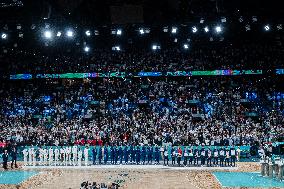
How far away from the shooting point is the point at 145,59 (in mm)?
37719

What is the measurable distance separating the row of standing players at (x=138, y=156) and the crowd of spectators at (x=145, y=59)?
554 inches

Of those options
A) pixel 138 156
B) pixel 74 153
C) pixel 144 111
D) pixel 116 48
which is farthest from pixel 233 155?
pixel 116 48

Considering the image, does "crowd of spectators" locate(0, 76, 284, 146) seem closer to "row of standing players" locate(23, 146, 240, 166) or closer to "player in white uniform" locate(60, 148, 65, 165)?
"player in white uniform" locate(60, 148, 65, 165)

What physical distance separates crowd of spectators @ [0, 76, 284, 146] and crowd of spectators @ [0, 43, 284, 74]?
69.8 inches

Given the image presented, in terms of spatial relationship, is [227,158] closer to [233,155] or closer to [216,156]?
[233,155]

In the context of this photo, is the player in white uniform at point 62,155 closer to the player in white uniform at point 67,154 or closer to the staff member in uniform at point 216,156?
the player in white uniform at point 67,154

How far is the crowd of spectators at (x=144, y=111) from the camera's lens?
2956 centimetres

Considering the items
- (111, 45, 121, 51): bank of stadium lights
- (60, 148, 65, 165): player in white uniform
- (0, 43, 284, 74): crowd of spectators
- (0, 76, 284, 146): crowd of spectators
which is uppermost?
(111, 45, 121, 51): bank of stadium lights

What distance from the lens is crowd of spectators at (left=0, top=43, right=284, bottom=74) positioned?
35875mm

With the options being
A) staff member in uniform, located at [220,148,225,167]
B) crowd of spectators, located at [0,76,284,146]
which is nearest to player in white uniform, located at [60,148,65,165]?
crowd of spectators, located at [0,76,284,146]

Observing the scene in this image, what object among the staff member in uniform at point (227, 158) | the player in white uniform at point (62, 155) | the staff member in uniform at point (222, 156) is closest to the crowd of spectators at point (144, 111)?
the player in white uniform at point (62, 155)

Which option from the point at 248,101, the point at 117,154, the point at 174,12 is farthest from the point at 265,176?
the point at 248,101

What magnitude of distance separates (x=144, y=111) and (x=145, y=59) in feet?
20.0

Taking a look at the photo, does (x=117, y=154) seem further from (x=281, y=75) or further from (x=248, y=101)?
(x=281, y=75)
